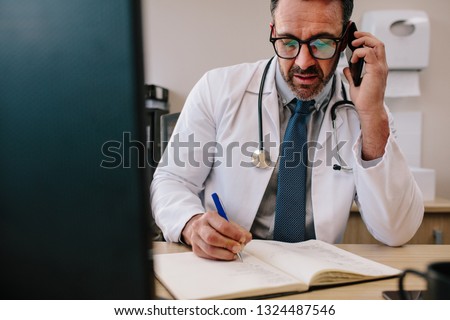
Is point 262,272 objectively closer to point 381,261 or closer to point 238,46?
point 381,261

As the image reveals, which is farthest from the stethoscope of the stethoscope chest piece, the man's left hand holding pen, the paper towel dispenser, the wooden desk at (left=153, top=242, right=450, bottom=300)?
the paper towel dispenser

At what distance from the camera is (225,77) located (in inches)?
52.1

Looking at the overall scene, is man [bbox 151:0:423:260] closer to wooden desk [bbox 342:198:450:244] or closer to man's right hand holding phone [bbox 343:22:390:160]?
man's right hand holding phone [bbox 343:22:390:160]

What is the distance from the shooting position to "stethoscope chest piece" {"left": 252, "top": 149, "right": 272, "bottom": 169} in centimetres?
116

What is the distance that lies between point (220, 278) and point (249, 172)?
1.86 feet

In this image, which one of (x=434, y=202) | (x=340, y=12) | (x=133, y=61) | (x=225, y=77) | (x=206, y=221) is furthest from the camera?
(x=434, y=202)

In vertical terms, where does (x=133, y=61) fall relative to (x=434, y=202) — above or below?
above

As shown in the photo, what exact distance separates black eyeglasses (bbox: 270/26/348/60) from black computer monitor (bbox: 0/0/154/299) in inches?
33.6

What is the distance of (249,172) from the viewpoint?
1190 mm

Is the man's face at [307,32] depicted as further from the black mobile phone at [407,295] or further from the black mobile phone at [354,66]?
the black mobile phone at [407,295]

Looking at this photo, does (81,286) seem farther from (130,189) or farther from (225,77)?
(225,77)

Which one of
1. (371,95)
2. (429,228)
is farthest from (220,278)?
(429,228)

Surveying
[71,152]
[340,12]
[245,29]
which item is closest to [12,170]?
[71,152]

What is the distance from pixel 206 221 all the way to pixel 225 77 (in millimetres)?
→ 632
